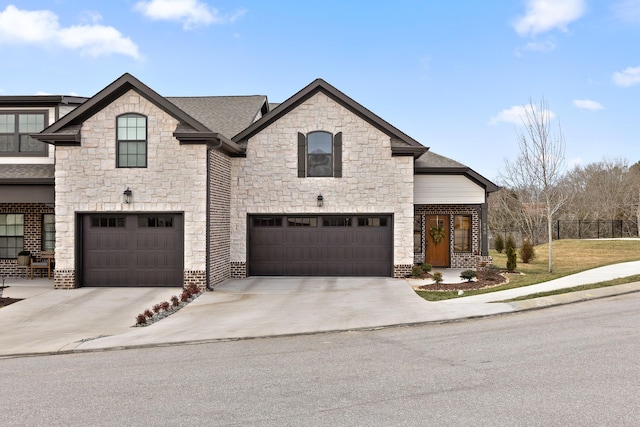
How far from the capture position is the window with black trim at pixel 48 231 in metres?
21.0

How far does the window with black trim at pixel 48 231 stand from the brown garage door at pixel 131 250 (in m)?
3.39

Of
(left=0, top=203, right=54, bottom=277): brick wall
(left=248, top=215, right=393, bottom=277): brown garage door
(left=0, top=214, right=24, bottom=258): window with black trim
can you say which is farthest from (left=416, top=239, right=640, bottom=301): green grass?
(left=0, top=214, right=24, bottom=258): window with black trim

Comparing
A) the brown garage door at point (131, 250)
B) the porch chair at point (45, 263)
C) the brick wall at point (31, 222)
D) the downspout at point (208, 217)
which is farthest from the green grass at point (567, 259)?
the brick wall at point (31, 222)

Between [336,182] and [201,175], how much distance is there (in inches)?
210

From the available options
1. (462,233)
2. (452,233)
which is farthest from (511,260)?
(452,233)

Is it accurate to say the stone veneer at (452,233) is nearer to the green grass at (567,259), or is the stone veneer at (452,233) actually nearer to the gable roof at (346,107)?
the green grass at (567,259)

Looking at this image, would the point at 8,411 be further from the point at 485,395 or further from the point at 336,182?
the point at 336,182

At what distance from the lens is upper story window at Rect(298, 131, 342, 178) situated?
20.8 meters

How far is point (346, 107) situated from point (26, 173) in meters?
11.8

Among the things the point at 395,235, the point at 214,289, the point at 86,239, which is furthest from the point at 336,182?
the point at 86,239

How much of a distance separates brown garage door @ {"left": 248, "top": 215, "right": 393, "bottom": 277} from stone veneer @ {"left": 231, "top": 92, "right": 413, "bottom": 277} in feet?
1.41

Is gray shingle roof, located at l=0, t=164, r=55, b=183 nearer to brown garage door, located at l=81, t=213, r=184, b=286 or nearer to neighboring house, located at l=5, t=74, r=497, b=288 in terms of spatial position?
neighboring house, located at l=5, t=74, r=497, b=288

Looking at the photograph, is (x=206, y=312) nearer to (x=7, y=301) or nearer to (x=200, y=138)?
(x=200, y=138)

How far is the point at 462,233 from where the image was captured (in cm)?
2428
